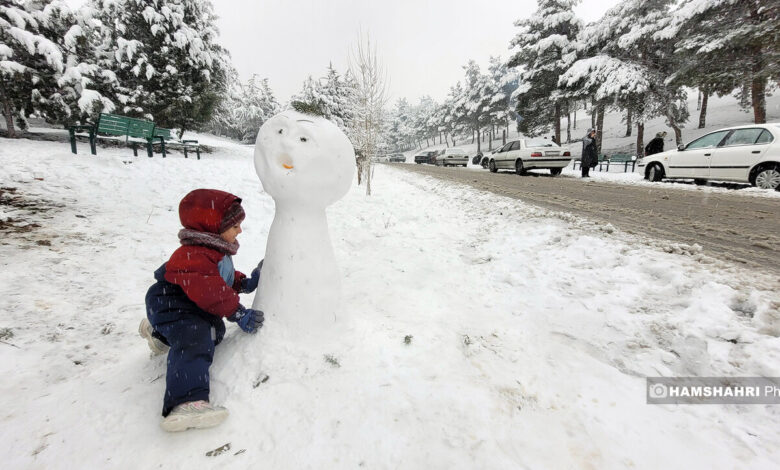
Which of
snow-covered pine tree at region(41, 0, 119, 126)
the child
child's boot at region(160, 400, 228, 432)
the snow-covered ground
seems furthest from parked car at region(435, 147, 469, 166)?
child's boot at region(160, 400, 228, 432)

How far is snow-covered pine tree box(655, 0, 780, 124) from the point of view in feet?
38.0

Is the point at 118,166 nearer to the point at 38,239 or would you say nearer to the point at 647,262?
the point at 38,239

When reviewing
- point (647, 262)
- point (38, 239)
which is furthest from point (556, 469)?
point (38, 239)

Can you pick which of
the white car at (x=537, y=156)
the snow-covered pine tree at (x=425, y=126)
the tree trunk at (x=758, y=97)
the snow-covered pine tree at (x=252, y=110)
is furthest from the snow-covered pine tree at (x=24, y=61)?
the snow-covered pine tree at (x=425, y=126)

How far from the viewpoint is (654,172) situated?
9984mm

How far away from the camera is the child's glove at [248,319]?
5.93ft

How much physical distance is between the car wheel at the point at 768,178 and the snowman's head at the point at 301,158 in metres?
10.2

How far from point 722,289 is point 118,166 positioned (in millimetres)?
9288

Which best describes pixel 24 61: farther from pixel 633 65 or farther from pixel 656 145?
pixel 633 65

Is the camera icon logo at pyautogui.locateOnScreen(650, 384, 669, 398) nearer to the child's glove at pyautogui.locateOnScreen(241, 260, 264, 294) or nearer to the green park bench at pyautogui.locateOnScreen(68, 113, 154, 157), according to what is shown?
the child's glove at pyautogui.locateOnScreen(241, 260, 264, 294)

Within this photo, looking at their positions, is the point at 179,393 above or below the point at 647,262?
below

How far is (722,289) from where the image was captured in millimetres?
2305

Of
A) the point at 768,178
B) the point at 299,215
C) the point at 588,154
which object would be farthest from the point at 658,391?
the point at 588,154

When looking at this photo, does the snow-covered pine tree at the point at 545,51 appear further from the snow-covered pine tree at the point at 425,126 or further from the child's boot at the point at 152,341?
the snow-covered pine tree at the point at 425,126
